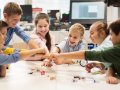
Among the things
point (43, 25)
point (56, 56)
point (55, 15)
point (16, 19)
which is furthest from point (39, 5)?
point (56, 56)

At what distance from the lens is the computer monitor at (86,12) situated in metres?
3.86

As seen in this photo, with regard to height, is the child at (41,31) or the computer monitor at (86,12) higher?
the computer monitor at (86,12)

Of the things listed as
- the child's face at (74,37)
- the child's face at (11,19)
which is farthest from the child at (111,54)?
the child's face at (74,37)

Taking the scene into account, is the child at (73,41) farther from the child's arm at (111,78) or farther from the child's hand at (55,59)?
the child's arm at (111,78)

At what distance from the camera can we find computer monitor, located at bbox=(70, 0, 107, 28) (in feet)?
12.7

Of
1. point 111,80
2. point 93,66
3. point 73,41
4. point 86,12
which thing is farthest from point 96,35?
point 86,12

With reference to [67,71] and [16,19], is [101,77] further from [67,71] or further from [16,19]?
[16,19]

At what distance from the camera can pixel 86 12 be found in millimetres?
3918

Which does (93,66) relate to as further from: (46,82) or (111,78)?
(46,82)

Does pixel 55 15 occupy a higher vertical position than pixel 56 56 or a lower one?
higher

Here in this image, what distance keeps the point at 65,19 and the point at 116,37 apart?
2711mm

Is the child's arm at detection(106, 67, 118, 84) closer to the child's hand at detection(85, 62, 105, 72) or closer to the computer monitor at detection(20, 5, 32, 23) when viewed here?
the child's hand at detection(85, 62, 105, 72)

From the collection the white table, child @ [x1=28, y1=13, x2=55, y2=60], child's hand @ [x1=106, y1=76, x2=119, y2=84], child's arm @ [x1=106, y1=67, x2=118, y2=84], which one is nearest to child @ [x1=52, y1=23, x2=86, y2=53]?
child @ [x1=28, y1=13, x2=55, y2=60]

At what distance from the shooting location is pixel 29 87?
50.1 inches
